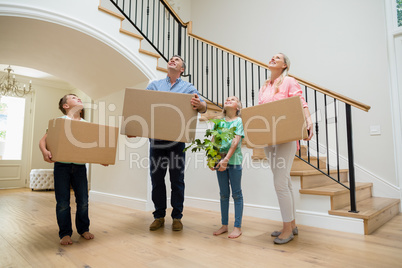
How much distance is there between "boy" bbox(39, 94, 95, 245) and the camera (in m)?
1.68

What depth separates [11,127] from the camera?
19.8 feet

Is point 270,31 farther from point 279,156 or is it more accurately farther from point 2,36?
point 2,36

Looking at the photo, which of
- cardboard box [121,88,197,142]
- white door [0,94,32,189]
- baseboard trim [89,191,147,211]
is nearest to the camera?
cardboard box [121,88,197,142]

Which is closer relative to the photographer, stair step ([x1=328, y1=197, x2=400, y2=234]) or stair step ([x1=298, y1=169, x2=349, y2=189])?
stair step ([x1=328, y1=197, x2=400, y2=234])

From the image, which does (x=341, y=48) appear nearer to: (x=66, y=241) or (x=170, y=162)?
(x=170, y=162)

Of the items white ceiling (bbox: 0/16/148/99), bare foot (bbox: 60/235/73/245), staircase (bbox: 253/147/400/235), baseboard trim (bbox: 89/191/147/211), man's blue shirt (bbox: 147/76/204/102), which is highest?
white ceiling (bbox: 0/16/148/99)

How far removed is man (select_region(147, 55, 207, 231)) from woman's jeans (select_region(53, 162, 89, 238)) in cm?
51

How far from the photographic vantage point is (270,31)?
4.23m

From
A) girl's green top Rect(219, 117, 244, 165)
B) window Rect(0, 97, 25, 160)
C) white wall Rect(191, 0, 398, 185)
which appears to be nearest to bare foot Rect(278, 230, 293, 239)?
girl's green top Rect(219, 117, 244, 165)

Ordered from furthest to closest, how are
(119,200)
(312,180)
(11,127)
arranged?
(11,127) → (119,200) → (312,180)

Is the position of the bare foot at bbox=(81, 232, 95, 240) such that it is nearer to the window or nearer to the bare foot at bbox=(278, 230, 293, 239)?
the bare foot at bbox=(278, 230, 293, 239)

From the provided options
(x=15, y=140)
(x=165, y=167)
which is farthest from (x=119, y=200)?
(x=15, y=140)

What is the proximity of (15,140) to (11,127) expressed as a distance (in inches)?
12.0

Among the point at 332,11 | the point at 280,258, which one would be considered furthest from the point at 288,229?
the point at 332,11
